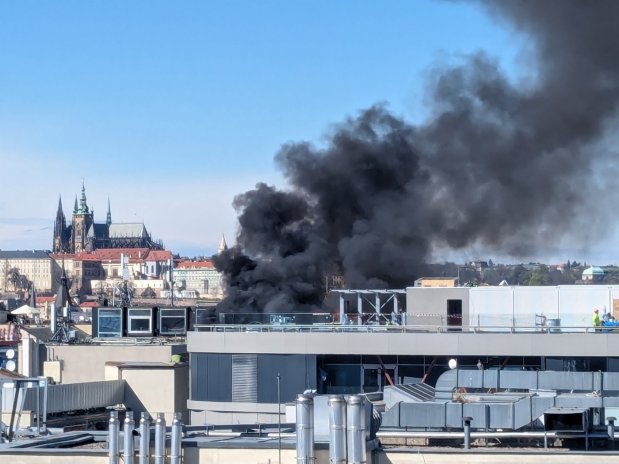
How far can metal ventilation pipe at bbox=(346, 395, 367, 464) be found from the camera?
47.8 feet

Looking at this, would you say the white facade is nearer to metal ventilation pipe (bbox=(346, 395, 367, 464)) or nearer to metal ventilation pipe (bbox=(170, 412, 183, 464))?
metal ventilation pipe (bbox=(170, 412, 183, 464))

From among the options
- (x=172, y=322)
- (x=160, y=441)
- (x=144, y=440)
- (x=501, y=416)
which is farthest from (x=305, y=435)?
(x=172, y=322)

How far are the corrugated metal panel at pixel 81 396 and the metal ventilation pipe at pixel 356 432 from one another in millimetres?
13318

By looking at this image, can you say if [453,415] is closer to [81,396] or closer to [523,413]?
[523,413]

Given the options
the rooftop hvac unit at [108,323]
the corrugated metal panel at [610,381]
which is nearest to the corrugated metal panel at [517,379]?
the corrugated metal panel at [610,381]

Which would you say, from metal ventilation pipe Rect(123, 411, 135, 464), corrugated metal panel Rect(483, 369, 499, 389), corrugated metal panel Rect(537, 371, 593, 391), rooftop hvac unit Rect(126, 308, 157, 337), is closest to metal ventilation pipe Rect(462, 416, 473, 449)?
metal ventilation pipe Rect(123, 411, 135, 464)

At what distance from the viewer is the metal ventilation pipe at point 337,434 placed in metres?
14.6

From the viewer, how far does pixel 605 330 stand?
28906mm

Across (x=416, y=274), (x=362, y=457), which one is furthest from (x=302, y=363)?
(x=416, y=274)

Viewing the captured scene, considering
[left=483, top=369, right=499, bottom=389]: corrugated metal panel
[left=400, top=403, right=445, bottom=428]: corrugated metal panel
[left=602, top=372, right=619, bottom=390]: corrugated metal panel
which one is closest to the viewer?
[left=400, top=403, right=445, bottom=428]: corrugated metal panel

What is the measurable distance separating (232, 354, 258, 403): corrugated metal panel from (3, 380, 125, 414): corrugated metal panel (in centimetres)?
362

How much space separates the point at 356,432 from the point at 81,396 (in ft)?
55.8

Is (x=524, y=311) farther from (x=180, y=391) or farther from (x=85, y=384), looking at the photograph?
(x=85, y=384)

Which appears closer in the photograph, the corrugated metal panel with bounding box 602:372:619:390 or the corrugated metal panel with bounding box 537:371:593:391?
the corrugated metal panel with bounding box 537:371:593:391
